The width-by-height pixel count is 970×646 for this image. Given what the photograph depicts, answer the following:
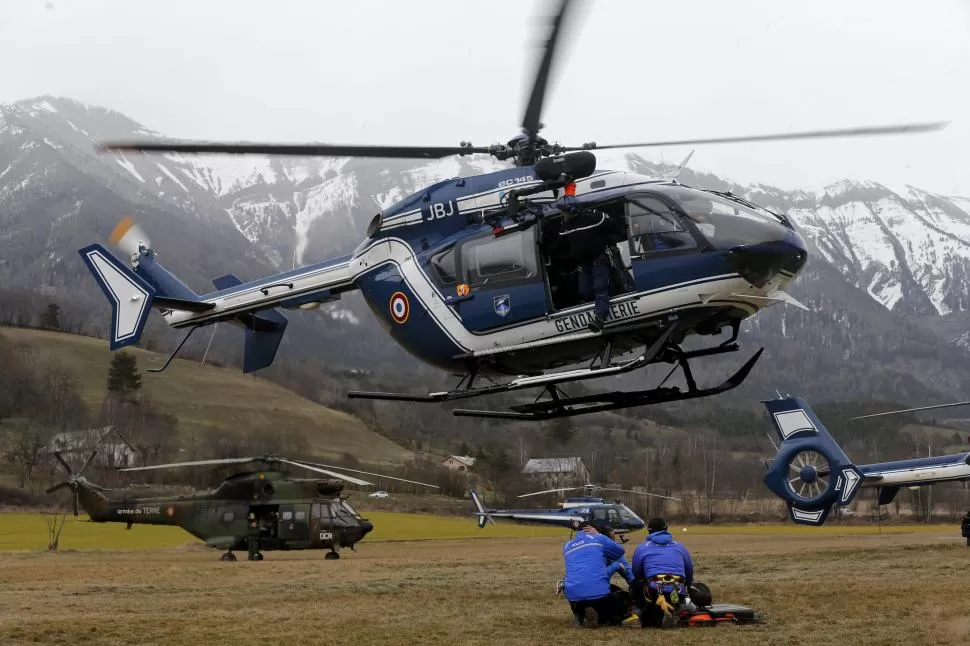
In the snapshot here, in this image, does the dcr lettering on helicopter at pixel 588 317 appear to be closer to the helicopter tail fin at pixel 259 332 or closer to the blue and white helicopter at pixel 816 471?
the helicopter tail fin at pixel 259 332

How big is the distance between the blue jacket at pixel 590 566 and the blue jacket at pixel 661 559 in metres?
0.26

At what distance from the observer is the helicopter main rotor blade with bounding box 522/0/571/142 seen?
1123 centimetres

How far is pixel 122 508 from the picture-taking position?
3056cm

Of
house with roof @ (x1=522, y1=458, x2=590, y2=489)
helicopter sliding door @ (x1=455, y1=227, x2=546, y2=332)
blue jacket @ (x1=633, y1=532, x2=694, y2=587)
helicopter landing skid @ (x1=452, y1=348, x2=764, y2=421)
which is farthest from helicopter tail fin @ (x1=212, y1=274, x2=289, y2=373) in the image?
house with roof @ (x1=522, y1=458, x2=590, y2=489)

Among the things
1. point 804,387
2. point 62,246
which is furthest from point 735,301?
point 62,246

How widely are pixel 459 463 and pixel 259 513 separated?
173 feet

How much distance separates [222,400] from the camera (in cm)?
9044

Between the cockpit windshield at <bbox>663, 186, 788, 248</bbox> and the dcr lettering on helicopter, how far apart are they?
1317 millimetres

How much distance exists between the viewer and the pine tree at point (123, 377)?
85.7 meters

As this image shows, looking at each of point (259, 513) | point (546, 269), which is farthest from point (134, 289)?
point (259, 513)

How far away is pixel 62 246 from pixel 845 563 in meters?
171

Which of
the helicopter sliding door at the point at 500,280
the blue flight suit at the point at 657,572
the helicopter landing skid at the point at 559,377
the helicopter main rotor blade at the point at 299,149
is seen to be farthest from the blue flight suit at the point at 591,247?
the blue flight suit at the point at 657,572

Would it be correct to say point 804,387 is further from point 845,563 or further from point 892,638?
point 892,638

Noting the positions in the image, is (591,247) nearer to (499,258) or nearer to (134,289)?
(499,258)
